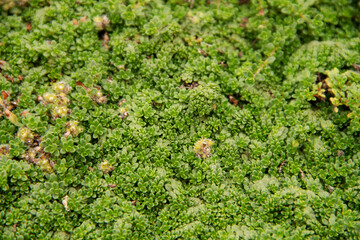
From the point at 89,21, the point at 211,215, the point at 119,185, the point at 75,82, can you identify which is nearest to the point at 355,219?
the point at 211,215

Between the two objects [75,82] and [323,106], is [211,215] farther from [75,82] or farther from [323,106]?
[75,82]

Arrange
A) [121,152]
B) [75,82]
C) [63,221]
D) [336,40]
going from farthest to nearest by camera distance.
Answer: [336,40] → [75,82] → [121,152] → [63,221]

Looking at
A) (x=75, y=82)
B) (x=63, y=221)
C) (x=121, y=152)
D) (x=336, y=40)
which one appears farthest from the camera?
(x=336, y=40)

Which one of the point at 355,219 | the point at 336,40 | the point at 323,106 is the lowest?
the point at 355,219

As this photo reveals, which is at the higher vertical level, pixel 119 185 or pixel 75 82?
pixel 75 82

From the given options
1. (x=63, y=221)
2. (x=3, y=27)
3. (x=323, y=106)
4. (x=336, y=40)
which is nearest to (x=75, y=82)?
(x=3, y=27)

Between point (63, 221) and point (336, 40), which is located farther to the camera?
point (336, 40)
